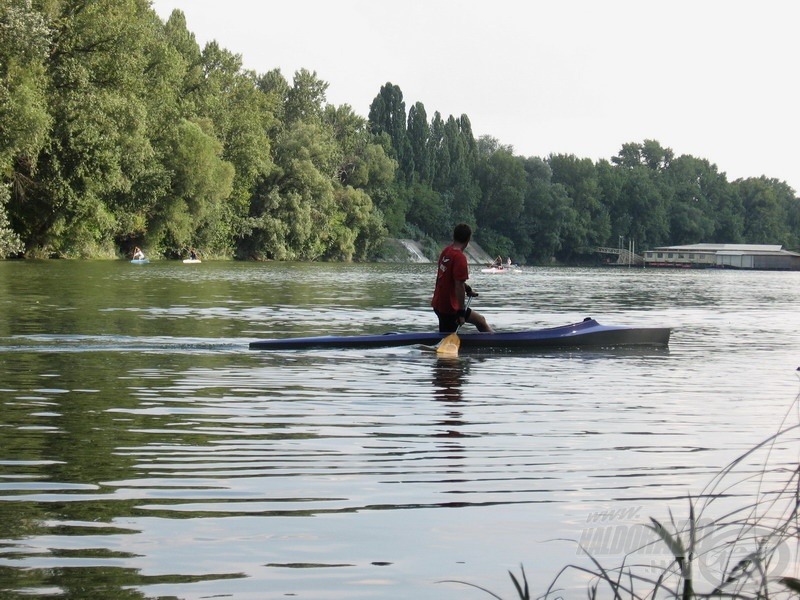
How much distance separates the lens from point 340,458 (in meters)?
8.23

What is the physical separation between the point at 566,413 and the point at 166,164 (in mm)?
64345

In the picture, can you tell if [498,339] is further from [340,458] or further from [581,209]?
[581,209]

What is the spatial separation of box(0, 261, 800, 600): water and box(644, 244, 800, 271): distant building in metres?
150

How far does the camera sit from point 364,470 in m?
7.77

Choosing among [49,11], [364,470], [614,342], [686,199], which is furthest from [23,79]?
[686,199]

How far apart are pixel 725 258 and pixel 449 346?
155 metres

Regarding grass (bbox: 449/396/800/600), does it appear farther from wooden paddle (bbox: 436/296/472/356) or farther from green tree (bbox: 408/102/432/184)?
green tree (bbox: 408/102/432/184)

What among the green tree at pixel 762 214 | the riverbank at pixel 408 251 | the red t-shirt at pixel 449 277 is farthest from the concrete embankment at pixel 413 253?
the red t-shirt at pixel 449 277

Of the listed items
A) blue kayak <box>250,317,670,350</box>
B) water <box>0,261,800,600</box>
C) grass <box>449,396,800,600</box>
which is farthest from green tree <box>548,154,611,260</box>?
grass <box>449,396,800,600</box>

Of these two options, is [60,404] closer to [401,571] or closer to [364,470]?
[364,470]

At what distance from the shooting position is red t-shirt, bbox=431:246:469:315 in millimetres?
16250

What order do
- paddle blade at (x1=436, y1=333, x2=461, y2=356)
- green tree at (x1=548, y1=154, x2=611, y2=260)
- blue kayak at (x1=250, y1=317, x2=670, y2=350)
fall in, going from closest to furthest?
paddle blade at (x1=436, y1=333, x2=461, y2=356), blue kayak at (x1=250, y1=317, x2=670, y2=350), green tree at (x1=548, y1=154, x2=611, y2=260)

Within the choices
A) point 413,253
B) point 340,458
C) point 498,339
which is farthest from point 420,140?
point 340,458

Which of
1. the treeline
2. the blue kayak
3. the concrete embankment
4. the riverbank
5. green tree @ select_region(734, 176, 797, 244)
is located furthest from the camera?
green tree @ select_region(734, 176, 797, 244)
